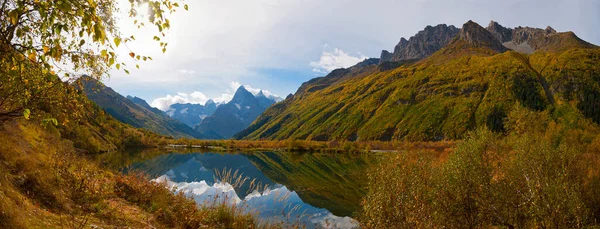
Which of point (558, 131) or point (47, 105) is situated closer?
point (47, 105)

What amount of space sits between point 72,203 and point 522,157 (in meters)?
31.6

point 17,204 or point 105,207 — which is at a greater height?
point 17,204

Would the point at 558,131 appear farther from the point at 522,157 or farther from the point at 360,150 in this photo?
the point at 360,150

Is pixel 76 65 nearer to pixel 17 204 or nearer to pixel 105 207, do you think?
pixel 17 204

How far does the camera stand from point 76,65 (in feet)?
23.8

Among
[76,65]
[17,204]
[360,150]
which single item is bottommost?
[360,150]

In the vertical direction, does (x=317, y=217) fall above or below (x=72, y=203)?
below

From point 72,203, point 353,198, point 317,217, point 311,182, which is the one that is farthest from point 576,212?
point 311,182

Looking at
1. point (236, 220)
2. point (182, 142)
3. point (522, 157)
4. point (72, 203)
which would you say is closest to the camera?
point (72, 203)

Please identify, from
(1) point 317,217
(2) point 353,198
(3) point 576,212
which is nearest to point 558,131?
(2) point 353,198

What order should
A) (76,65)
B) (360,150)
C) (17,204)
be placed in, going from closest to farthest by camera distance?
(76,65) < (17,204) < (360,150)

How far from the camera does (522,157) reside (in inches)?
1025

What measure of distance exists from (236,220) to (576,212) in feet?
52.5

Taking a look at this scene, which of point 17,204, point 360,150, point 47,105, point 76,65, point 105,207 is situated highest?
A: point 76,65
